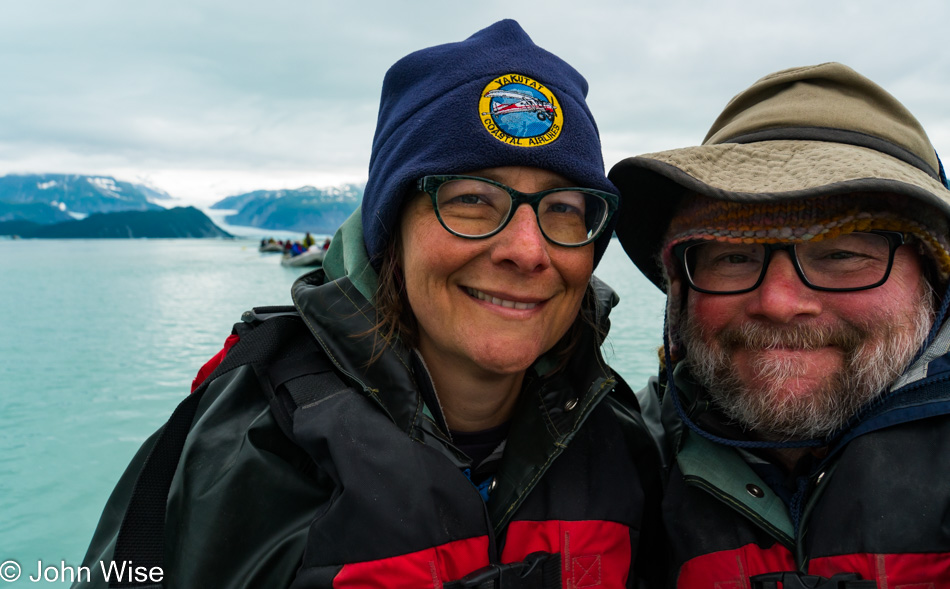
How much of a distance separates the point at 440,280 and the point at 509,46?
742mm

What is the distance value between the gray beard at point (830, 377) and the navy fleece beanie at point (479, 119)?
70cm

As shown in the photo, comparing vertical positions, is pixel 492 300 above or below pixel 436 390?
above

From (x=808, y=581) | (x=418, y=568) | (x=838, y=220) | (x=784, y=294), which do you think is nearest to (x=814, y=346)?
(x=784, y=294)

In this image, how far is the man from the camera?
155 centimetres

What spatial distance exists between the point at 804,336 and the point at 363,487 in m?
1.31

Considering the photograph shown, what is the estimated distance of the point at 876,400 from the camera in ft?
5.72

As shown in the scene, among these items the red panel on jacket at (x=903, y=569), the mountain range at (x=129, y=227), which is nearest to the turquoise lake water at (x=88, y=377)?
the red panel on jacket at (x=903, y=569)

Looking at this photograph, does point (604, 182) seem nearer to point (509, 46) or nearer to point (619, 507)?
point (509, 46)

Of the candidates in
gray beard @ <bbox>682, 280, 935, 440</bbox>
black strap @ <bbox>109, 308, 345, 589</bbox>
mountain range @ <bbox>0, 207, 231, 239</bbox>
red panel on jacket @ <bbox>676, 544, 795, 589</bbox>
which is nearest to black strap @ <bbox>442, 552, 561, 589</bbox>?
red panel on jacket @ <bbox>676, 544, 795, 589</bbox>

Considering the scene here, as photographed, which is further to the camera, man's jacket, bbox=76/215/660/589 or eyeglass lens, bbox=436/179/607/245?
eyeglass lens, bbox=436/179/607/245

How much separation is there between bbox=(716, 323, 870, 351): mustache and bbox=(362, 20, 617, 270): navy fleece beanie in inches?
25.2

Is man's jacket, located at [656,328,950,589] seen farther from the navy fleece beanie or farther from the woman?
the navy fleece beanie

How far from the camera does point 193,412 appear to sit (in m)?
1.71

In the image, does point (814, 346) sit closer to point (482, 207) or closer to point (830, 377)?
point (830, 377)
